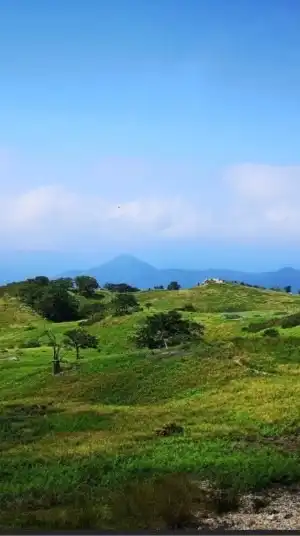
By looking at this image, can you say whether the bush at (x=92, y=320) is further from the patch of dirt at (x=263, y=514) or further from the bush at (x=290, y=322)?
the patch of dirt at (x=263, y=514)

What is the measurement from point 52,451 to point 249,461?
17.7 ft

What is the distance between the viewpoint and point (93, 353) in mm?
40938

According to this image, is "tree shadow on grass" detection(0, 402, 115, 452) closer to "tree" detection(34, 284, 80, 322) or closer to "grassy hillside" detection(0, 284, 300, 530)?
"grassy hillside" detection(0, 284, 300, 530)

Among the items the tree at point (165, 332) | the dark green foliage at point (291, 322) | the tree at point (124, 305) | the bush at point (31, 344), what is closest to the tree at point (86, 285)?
the tree at point (124, 305)

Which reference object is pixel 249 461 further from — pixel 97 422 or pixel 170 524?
pixel 97 422

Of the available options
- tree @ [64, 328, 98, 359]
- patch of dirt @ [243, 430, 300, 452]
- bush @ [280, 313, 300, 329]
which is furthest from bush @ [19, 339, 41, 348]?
patch of dirt @ [243, 430, 300, 452]

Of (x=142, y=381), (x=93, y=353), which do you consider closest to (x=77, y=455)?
(x=142, y=381)

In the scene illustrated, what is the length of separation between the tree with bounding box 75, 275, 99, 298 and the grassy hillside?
47.8 meters

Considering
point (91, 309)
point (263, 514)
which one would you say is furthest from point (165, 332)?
point (263, 514)

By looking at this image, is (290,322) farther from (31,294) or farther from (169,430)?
(31,294)

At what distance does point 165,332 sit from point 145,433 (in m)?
22.9

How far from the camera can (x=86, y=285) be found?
288 feet

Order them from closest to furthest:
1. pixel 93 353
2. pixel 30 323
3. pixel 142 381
Answer: pixel 142 381, pixel 93 353, pixel 30 323

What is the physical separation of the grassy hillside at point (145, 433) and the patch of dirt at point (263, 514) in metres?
0.27
